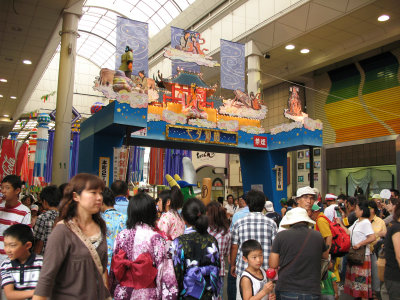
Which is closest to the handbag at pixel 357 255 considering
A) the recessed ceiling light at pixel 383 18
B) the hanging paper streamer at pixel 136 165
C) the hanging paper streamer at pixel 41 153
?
the recessed ceiling light at pixel 383 18

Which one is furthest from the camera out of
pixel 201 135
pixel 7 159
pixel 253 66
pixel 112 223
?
pixel 253 66

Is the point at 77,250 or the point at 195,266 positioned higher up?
the point at 77,250

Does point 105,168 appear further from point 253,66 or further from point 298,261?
point 253,66

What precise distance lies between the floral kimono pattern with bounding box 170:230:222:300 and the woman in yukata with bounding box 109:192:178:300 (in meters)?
0.17

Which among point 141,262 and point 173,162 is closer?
point 141,262

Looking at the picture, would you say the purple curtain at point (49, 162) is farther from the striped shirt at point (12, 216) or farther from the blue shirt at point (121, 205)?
the striped shirt at point (12, 216)

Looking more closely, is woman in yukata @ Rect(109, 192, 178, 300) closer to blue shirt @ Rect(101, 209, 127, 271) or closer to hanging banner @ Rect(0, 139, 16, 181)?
blue shirt @ Rect(101, 209, 127, 271)

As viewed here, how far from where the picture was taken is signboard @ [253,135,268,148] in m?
12.4

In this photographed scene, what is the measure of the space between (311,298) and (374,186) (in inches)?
589

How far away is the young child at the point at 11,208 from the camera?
3717 mm

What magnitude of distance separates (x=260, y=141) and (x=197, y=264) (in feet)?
32.2

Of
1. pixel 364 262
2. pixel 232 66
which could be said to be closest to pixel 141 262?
pixel 364 262

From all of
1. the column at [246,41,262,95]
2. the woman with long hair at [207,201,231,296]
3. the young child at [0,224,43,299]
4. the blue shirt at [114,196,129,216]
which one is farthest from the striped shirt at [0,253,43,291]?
the column at [246,41,262,95]

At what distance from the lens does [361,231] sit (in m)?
5.11
